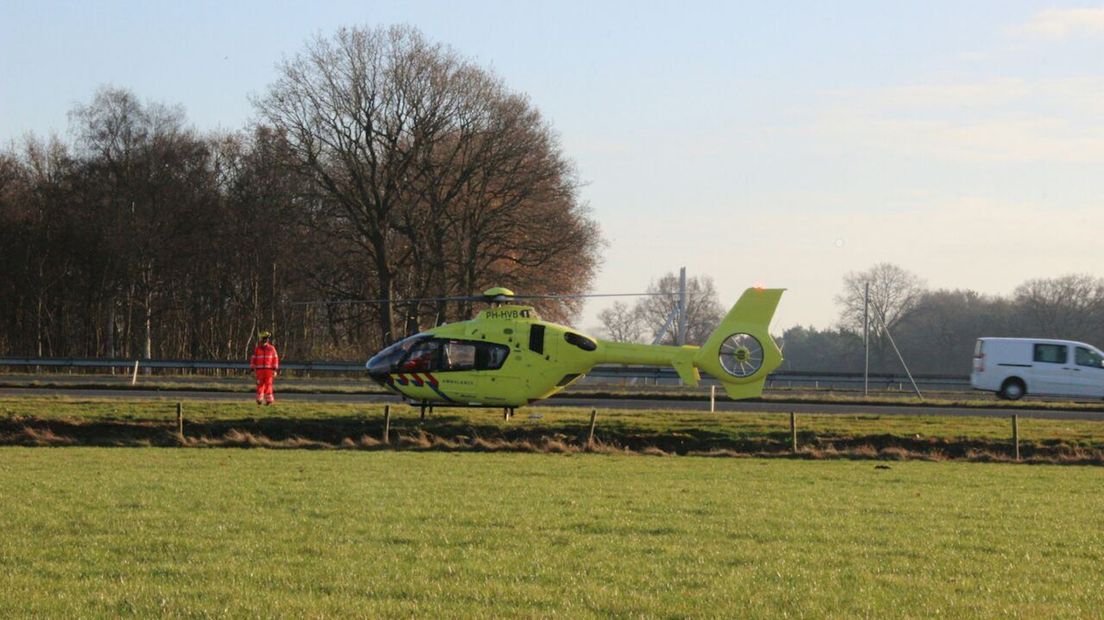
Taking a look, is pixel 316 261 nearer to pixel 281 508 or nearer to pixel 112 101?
pixel 112 101

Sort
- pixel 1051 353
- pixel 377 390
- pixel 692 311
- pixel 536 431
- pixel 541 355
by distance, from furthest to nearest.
→ pixel 692 311 → pixel 1051 353 → pixel 377 390 → pixel 536 431 → pixel 541 355

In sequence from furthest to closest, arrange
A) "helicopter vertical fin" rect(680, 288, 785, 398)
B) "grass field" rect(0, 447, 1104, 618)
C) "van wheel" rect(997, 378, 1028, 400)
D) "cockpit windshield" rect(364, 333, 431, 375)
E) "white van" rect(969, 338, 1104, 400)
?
"van wheel" rect(997, 378, 1028, 400), "white van" rect(969, 338, 1104, 400), "cockpit windshield" rect(364, 333, 431, 375), "helicopter vertical fin" rect(680, 288, 785, 398), "grass field" rect(0, 447, 1104, 618)

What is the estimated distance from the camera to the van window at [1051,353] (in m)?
44.1

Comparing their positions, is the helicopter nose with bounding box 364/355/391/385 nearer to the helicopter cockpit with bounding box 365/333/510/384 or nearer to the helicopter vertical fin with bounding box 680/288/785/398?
the helicopter cockpit with bounding box 365/333/510/384

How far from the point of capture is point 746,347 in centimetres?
3228

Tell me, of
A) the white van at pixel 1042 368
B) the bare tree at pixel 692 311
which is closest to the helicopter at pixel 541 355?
the white van at pixel 1042 368

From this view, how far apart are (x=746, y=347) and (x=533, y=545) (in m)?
19.3

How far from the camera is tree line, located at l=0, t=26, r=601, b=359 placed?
59.2 metres

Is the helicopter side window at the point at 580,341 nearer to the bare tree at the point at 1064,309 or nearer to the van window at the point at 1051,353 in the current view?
the van window at the point at 1051,353

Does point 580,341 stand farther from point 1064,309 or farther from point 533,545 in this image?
point 1064,309

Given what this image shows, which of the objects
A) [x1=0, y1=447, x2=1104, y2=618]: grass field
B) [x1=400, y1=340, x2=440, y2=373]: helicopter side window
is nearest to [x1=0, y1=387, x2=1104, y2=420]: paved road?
[x1=400, y1=340, x2=440, y2=373]: helicopter side window

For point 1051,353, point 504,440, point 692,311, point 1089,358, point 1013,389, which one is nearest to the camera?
point 504,440

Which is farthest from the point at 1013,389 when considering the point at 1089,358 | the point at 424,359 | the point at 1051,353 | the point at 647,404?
the point at 424,359

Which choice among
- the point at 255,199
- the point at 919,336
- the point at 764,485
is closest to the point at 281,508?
the point at 764,485
